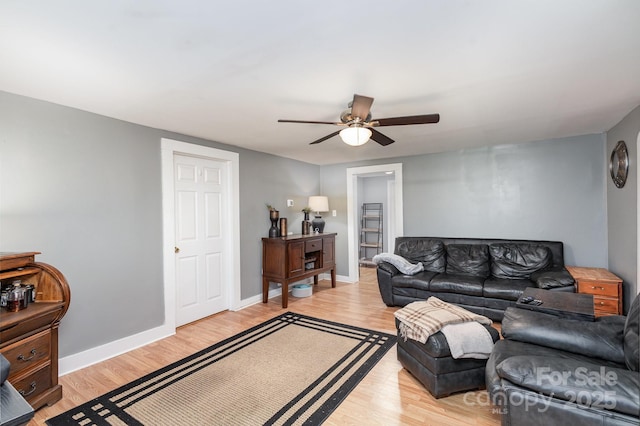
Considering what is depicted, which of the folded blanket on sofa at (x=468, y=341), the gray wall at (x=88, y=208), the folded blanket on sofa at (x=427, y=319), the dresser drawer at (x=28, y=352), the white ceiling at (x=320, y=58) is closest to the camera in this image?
the white ceiling at (x=320, y=58)

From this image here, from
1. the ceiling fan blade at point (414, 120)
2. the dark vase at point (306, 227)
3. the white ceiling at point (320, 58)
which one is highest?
the white ceiling at point (320, 58)

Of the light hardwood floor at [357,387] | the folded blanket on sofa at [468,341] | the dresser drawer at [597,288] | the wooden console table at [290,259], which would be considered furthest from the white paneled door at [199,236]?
the dresser drawer at [597,288]

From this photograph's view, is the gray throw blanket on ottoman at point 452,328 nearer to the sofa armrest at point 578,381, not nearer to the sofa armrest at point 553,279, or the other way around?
the sofa armrest at point 578,381

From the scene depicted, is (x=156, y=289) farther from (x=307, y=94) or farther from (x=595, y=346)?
(x=595, y=346)

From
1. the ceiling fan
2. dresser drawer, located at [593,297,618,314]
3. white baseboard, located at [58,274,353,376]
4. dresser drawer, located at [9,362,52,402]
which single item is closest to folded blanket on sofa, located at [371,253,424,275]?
dresser drawer, located at [593,297,618,314]

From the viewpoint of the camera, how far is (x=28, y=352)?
2.02 meters

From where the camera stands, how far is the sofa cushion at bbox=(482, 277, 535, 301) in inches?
135

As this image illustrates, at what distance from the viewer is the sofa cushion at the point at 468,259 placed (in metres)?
4.10

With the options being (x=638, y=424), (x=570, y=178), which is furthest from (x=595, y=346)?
(x=570, y=178)

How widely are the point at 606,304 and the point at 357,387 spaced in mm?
2767

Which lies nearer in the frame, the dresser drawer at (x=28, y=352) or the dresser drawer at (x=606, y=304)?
the dresser drawer at (x=28, y=352)

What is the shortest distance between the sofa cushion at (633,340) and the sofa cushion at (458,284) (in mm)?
1919

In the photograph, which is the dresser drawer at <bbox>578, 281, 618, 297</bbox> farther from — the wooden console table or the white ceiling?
the wooden console table

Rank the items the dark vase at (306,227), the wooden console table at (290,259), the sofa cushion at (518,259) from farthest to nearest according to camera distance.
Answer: the dark vase at (306,227)
the wooden console table at (290,259)
the sofa cushion at (518,259)
